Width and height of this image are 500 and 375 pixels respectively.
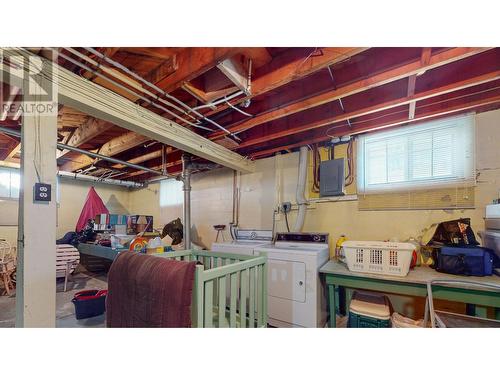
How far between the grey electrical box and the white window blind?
219 mm

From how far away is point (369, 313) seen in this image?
1.89 metres

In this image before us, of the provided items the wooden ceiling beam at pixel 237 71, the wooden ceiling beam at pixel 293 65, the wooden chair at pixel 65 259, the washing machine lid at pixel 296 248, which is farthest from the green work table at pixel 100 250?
the wooden ceiling beam at pixel 293 65

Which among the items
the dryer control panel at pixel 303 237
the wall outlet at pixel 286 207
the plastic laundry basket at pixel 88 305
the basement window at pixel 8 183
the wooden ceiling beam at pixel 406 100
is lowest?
the plastic laundry basket at pixel 88 305

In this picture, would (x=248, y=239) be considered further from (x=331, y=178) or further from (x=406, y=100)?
(x=406, y=100)

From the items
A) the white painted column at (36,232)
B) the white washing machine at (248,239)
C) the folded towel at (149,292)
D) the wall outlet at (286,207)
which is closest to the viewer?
the folded towel at (149,292)

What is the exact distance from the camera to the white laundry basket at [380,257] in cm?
181

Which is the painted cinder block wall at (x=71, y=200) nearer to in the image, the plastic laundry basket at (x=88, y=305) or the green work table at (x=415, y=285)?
the plastic laundry basket at (x=88, y=305)

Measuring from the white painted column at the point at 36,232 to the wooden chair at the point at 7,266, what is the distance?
3.04 metres

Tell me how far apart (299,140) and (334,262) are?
1578 millimetres

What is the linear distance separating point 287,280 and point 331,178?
1.33 metres

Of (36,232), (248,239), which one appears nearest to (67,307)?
(36,232)

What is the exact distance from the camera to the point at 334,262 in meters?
2.39
